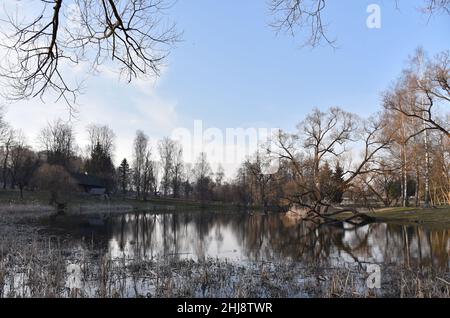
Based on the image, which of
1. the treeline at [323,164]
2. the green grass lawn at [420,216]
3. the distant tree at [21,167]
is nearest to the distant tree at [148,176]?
the treeline at [323,164]

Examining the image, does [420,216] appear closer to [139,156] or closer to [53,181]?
[53,181]

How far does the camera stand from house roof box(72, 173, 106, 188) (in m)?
56.2

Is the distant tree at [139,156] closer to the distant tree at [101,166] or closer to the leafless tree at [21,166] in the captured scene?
the distant tree at [101,166]

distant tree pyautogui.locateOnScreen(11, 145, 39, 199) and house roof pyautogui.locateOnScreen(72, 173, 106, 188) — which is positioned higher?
distant tree pyautogui.locateOnScreen(11, 145, 39, 199)

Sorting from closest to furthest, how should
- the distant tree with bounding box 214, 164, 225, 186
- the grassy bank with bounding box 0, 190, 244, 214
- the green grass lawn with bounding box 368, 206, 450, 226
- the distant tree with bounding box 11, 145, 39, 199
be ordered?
the green grass lawn with bounding box 368, 206, 450, 226 → the grassy bank with bounding box 0, 190, 244, 214 → the distant tree with bounding box 11, 145, 39, 199 → the distant tree with bounding box 214, 164, 225, 186

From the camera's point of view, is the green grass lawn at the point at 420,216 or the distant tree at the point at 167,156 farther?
the distant tree at the point at 167,156

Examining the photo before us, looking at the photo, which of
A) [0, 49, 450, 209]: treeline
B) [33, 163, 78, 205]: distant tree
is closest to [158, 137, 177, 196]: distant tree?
[0, 49, 450, 209]: treeline

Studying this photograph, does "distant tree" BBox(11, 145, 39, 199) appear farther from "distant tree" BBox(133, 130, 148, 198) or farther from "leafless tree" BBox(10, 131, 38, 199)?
"distant tree" BBox(133, 130, 148, 198)

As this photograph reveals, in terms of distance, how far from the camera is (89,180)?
2279 inches

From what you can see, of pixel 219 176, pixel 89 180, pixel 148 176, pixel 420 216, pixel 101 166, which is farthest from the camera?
pixel 219 176

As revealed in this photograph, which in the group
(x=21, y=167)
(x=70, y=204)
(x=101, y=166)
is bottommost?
(x=70, y=204)

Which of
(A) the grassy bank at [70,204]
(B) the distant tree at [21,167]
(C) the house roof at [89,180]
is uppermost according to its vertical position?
(B) the distant tree at [21,167]

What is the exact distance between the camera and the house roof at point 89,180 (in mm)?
56188

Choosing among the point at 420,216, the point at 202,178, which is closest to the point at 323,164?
the point at 420,216
